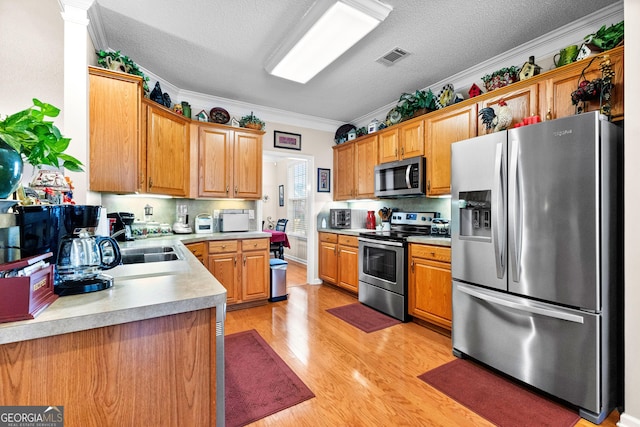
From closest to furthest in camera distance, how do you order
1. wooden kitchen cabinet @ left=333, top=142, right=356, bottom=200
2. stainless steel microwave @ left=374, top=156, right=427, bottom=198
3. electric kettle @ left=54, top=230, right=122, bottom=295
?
electric kettle @ left=54, top=230, right=122, bottom=295 → stainless steel microwave @ left=374, top=156, right=427, bottom=198 → wooden kitchen cabinet @ left=333, top=142, right=356, bottom=200

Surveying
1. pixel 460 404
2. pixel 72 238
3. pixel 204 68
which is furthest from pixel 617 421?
pixel 204 68

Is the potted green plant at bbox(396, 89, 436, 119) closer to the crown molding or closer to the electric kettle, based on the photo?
the crown molding

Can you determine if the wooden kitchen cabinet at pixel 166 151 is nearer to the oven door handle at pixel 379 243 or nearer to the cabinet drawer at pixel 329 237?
the cabinet drawer at pixel 329 237

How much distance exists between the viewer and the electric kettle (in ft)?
3.12

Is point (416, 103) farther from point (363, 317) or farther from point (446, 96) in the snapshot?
point (363, 317)

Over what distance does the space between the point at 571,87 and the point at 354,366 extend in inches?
107

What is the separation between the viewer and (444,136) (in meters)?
3.02

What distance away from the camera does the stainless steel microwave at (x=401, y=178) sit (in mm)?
3248

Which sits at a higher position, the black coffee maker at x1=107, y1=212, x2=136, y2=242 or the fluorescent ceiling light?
the fluorescent ceiling light

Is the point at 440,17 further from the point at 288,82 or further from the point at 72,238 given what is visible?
the point at 72,238

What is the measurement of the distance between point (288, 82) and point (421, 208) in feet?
7.47

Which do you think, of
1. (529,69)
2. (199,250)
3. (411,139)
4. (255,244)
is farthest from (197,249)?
(529,69)

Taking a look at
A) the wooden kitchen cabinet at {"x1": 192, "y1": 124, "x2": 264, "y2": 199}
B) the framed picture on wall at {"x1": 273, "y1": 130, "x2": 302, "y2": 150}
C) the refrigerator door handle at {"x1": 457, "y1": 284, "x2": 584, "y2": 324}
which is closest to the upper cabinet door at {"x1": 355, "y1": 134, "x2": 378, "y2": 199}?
the framed picture on wall at {"x1": 273, "y1": 130, "x2": 302, "y2": 150}

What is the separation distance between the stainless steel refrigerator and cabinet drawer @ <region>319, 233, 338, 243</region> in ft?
7.28
